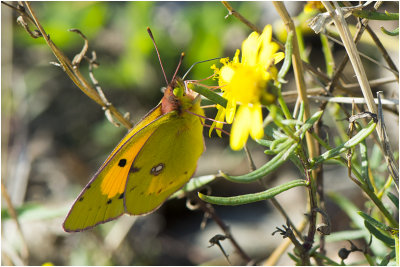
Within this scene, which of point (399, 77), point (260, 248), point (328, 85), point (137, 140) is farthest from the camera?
point (260, 248)

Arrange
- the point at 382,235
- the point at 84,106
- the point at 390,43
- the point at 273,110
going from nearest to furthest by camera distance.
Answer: the point at 273,110 → the point at 382,235 → the point at 390,43 → the point at 84,106

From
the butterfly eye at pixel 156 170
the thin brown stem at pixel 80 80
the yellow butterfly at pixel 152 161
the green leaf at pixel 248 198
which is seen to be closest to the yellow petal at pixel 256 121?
the green leaf at pixel 248 198

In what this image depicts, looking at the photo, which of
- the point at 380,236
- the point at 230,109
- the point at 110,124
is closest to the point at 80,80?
the point at 230,109

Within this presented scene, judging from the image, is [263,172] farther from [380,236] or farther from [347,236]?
[347,236]

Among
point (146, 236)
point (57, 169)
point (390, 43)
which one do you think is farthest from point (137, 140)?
point (57, 169)

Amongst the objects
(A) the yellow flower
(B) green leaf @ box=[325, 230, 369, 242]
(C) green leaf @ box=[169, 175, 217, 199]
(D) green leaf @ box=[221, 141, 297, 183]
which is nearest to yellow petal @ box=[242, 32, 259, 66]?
(A) the yellow flower

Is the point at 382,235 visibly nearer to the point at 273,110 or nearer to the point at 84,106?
the point at 273,110

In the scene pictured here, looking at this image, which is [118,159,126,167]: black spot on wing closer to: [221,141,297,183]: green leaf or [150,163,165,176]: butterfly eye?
[150,163,165,176]: butterfly eye
